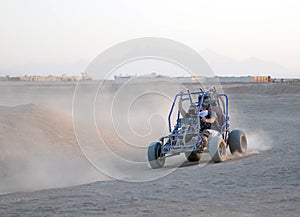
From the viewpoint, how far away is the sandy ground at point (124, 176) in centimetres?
866

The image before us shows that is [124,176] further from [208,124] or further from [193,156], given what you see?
[208,124]

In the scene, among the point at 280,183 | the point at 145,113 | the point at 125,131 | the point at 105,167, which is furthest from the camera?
the point at 145,113

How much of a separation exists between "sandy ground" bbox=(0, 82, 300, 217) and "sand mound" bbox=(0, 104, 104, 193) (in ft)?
0.11

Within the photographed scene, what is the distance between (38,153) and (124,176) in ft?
18.2

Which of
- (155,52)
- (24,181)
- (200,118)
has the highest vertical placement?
(155,52)

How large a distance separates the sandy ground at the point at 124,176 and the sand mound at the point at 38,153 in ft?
0.11

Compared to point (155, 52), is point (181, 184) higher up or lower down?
lower down

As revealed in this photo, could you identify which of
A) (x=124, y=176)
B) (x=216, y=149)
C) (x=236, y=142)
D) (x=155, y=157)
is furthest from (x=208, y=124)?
(x=124, y=176)

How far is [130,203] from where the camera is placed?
9.09 meters

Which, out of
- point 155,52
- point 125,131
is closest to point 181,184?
point 155,52

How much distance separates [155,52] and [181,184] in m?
4.32

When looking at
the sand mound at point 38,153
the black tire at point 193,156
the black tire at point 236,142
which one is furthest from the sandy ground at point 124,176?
the black tire at point 236,142

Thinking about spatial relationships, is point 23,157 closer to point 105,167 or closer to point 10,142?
point 10,142

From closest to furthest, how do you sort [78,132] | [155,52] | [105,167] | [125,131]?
[155,52] → [105,167] → [78,132] → [125,131]
